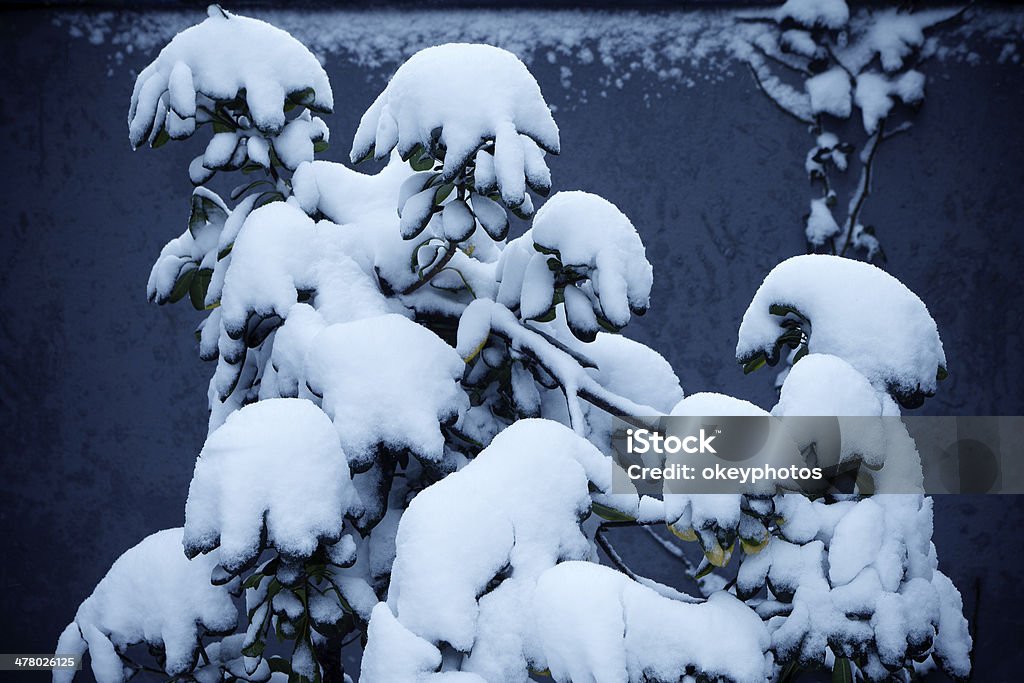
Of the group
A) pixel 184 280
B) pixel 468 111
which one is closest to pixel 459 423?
pixel 468 111

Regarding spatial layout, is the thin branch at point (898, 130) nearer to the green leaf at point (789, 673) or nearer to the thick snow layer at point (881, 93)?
the thick snow layer at point (881, 93)

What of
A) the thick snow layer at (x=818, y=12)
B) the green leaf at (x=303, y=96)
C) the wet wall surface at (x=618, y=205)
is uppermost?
the thick snow layer at (x=818, y=12)

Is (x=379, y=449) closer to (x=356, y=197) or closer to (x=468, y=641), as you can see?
(x=468, y=641)

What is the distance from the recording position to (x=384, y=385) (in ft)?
3.52

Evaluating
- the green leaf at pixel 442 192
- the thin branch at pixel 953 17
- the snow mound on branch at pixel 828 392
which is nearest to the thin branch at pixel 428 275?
the green leaf at pixel 442 192

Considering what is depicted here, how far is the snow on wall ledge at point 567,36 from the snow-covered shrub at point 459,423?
1.49 m

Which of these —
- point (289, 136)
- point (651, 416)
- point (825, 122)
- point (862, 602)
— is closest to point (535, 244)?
point (651, 416)

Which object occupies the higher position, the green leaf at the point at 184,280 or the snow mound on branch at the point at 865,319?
the snow mound on branch at the point at 865,319

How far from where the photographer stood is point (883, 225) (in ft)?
9.29

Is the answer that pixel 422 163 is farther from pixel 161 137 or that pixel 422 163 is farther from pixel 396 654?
pixel 396 654

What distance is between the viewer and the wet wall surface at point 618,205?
110 inches

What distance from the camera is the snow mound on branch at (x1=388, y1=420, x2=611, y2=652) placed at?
85 centimetres

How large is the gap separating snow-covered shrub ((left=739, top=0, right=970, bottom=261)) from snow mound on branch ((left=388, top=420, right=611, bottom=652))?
213cm

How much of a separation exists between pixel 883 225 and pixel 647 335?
84cm
